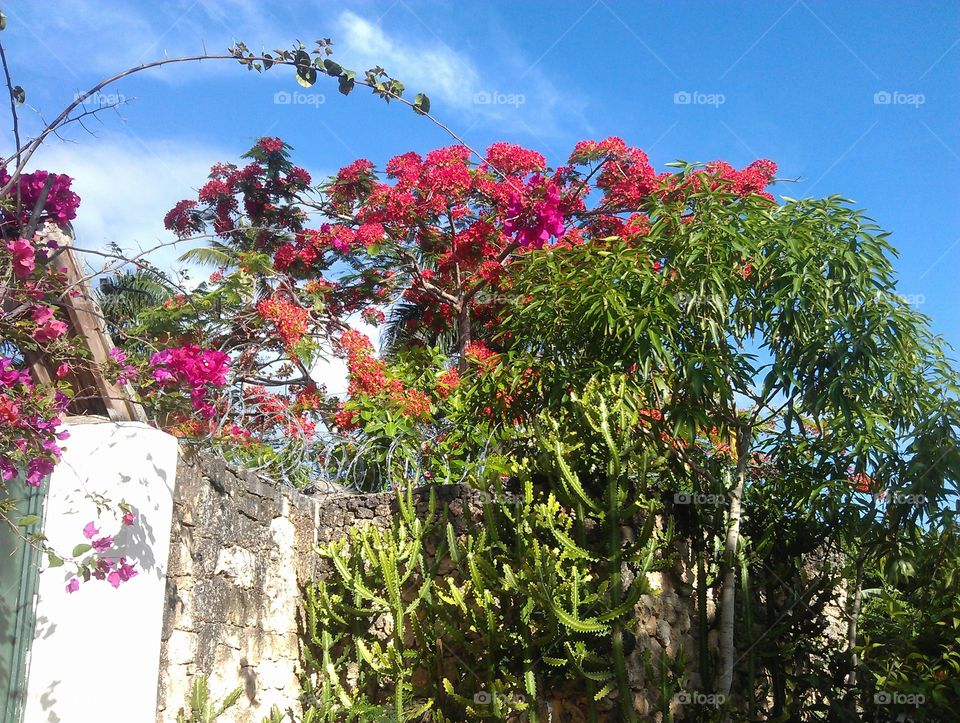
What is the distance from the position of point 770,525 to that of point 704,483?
22.6 inches

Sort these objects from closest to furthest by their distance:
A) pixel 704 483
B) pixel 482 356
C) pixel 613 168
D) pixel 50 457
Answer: pixel 50 457, pixel 704 483, pixel 482 356, pixel 613 168

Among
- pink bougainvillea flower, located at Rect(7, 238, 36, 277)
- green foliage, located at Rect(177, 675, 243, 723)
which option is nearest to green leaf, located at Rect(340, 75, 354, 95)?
pink bougainvillea flower, located at Rect(7, 238, 36, 277)

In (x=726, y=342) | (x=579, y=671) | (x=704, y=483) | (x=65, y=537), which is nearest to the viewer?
(x=65, y=537)

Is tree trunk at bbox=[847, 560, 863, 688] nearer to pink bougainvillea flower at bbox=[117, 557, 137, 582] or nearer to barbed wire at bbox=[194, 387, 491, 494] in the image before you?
barbed wire at bbox=[194, 387, 491, 494]

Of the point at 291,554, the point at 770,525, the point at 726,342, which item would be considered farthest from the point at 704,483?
the point at 291,554

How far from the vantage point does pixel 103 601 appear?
14.5 ft

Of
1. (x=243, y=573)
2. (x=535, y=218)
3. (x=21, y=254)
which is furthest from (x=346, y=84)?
(x=243, y=573)

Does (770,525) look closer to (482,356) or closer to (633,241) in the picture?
(633,241)

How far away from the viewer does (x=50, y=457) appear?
412 cm
